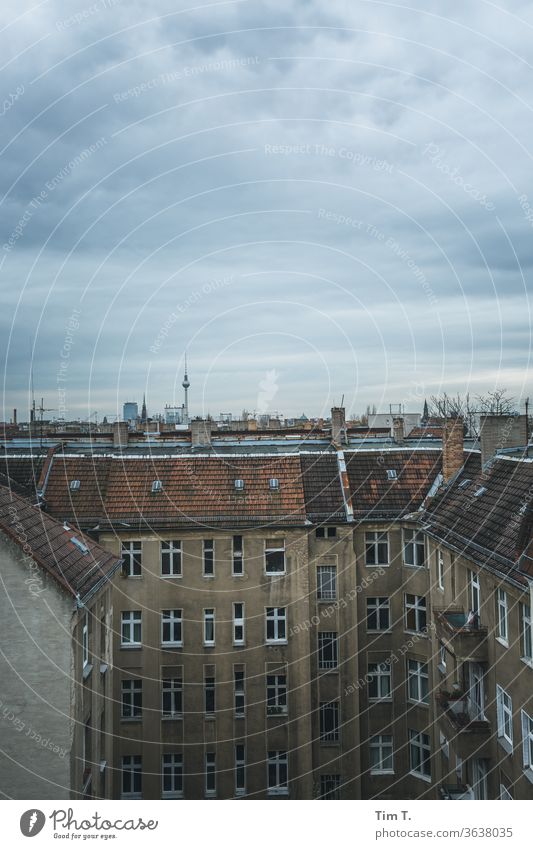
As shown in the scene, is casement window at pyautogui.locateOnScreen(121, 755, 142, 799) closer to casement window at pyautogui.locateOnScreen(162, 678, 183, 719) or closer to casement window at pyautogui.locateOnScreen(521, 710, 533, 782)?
casement window at pyautogui.locateOnScreen(162, 678, 183, 719)

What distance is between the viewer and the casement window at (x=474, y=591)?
64.7ft

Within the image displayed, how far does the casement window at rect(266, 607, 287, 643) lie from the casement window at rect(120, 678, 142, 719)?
5087 millimetres

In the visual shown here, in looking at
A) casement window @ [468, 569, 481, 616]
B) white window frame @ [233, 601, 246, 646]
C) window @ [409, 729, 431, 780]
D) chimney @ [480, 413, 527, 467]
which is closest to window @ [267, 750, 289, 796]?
white window frame @ [233, 601, 246, 646]

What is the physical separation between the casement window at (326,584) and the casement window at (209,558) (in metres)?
4.09

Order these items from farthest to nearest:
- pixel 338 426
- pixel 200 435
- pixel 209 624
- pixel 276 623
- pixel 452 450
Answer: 1. pixel 338 426
2. pixel 200 435
3. pixel 452 450
4. pixel 276 623
5. pixel 209 624

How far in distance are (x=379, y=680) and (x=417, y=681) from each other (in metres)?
1.52

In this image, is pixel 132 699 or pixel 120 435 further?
pixel 120 435

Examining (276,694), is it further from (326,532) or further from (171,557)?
(171,557)

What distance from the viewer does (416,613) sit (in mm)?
26312

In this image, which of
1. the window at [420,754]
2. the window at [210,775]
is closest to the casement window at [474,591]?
the window at [420,754]

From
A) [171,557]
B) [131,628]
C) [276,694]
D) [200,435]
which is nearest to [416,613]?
[276,694]

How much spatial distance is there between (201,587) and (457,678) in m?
9.88
